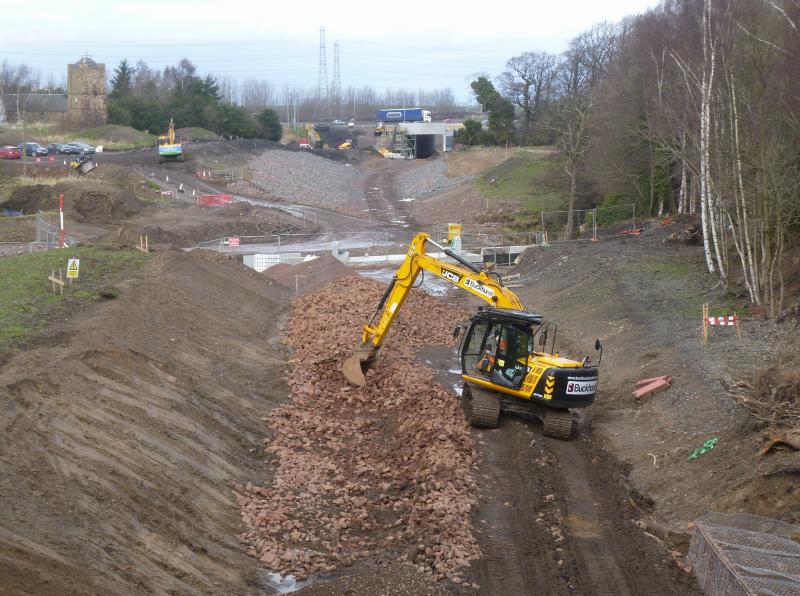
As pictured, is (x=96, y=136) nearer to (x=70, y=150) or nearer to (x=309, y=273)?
(x=70, y=150)

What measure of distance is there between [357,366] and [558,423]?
539 cm

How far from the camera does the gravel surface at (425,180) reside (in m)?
73.5

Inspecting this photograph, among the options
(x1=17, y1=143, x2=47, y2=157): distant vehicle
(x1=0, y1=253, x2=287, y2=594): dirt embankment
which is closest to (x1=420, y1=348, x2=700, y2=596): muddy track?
(x1=0, y1=253, x2=287, y2=594): dirt embankment

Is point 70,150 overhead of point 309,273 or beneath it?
overhead

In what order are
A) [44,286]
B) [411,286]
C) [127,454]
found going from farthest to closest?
[44,286] → [411,286] → [127,454]

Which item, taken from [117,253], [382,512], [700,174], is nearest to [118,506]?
[382,512]

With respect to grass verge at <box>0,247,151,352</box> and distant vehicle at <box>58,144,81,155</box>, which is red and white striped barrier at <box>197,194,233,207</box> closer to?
distant vehicle at <box>58,144,81,155</box>

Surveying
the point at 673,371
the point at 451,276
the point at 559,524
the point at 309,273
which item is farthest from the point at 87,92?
the point at 559,524

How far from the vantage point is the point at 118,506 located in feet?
38.8

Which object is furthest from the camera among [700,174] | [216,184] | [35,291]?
[216,184]

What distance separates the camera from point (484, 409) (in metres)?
18.1

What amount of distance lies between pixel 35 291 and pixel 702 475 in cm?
1632

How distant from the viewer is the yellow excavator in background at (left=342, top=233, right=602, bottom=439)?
1725 centimetres

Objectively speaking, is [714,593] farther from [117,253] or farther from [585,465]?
[117,253]
